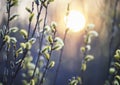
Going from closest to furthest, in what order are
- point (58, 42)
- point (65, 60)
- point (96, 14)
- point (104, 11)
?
point (58, 42), point (104, 11), point (96, 14), point (65, 60)

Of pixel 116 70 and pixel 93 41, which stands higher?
pixel 116 70

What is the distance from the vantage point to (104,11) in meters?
7.58

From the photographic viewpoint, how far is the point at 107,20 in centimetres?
794

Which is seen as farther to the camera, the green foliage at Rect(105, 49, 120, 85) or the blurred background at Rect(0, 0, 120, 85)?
the blurred background at Rect(0, 0, 120, 85)

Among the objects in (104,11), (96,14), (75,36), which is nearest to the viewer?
(104,11)

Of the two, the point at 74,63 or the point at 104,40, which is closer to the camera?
the point at 104,40

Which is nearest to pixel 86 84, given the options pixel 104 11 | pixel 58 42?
pixel 104 11

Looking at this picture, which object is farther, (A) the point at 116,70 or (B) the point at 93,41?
(B) the point at 93,41

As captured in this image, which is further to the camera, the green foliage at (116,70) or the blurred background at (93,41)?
the blurred background at (93,41)

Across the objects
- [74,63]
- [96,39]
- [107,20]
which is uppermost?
[107,20]

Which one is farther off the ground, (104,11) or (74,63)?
(104,11)

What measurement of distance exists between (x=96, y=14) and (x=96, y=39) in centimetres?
163

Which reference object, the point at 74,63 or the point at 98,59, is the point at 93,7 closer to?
the point at 98,59

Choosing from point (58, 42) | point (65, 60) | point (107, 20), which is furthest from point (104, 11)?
point (58, 42)
